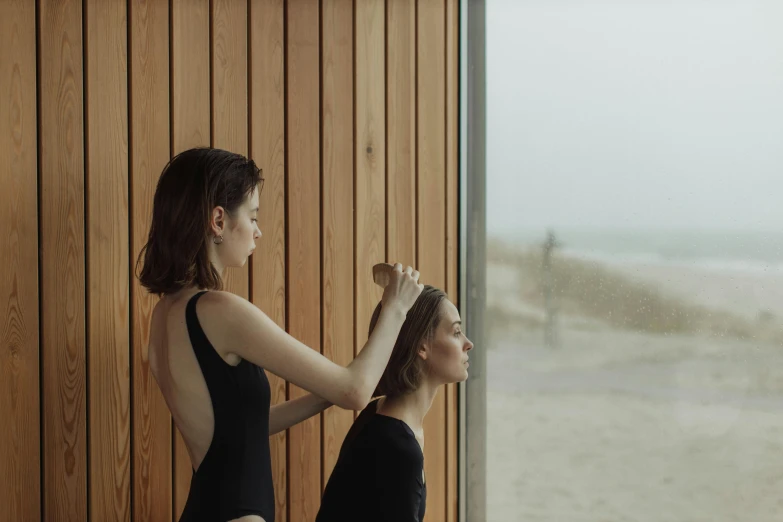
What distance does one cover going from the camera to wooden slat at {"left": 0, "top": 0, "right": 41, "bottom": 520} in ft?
6.92

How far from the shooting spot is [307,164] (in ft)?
8.48

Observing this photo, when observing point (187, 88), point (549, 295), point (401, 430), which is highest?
point (187, 88)

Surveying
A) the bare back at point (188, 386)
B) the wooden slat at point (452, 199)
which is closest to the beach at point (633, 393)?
the wooden slat at point (452, 199)

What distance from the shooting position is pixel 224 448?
1.81m

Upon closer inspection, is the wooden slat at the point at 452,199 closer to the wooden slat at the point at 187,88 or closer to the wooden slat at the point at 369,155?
the wooden slat at the point at 369,155

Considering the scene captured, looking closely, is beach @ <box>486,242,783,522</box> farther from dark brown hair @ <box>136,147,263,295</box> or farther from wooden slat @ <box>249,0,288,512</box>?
dark brown hair @ <box>136,147,263,295</box>

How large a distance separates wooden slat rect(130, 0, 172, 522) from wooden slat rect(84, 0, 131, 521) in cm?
3

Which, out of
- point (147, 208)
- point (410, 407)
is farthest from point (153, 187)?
point (410, 407)

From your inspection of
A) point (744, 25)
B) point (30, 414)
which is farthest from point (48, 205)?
point (744, 25)

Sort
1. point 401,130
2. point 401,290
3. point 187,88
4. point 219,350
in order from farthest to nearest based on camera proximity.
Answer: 1. point 401,130
2. point 187,88
3. point 401,290
4. point 219,350

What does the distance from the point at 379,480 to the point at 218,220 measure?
2.41ft

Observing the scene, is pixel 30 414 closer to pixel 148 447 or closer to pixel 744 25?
pixel 148 447

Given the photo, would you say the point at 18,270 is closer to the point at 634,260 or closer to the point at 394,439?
the point at 394,439

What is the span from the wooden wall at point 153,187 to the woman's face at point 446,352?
1.81 feet
